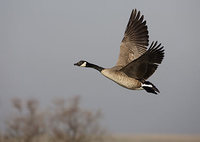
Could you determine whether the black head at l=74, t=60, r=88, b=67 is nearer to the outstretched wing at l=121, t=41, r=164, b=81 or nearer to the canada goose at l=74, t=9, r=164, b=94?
the canada goose at l=74, t=9, r=164, b=94

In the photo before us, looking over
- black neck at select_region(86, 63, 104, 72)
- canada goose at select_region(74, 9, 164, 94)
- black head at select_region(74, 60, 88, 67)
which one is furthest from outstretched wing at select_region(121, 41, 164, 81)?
black head at select_region(74, 60, 88, 67)

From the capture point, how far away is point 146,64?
7.97m

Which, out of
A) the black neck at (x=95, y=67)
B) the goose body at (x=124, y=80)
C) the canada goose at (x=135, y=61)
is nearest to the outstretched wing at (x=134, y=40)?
the canada goose at (x=135, y=61)

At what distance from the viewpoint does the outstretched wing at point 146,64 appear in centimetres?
768

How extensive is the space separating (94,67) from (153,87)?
1667mm

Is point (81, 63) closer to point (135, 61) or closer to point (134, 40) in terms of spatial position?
point (134, 40)

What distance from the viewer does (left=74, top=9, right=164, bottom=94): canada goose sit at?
7.80 m

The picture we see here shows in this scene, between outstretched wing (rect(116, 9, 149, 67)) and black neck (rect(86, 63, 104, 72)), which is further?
outstretched wing (rect(116, 9, 149, 67))

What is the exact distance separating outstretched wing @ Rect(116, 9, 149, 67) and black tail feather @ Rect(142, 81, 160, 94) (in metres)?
1.44

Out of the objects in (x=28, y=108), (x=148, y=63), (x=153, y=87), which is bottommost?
(x=28, y=108)

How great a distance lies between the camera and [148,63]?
7.94m

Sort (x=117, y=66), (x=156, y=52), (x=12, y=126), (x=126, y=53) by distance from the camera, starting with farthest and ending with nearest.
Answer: (x=12, y=126) → (x=126, y=53) → (x=117, y=66) → (x=156, y=52)

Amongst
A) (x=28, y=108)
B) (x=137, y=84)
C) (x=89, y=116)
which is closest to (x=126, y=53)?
(x=137, y=84)

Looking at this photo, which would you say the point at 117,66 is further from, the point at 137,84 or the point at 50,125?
the point at 50,125
